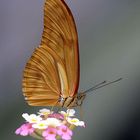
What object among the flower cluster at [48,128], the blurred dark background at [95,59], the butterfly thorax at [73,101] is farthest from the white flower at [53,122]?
the blurred dark background at [95,59]

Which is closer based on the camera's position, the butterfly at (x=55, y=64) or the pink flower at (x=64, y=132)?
the pink flower at (x=64, y=132)

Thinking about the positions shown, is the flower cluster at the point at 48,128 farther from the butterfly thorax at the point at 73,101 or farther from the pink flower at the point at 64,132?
the butterfly thorax at the point at 73,101

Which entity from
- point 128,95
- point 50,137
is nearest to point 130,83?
point 128,95

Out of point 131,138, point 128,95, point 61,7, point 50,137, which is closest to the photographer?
point 50,137

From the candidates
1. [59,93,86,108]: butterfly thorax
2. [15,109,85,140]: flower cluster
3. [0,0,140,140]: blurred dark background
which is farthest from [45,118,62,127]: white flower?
[0,0,140,140]: blurred dark background

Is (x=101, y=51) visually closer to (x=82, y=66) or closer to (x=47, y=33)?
(x=82, y=66)

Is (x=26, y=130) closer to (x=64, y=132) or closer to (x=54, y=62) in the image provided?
(x=64, y=132)
